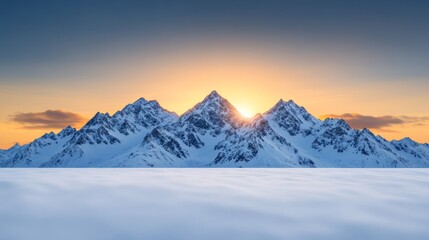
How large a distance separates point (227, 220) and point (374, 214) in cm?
526

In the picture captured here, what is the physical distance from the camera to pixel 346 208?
15602 millimetres

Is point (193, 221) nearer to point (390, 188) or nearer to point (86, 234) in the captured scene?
point (86, 234)

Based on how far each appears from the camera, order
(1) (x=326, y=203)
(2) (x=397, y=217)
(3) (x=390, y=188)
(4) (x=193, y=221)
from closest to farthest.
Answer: (4) (x=193, y=221) < (2) (x=397, y=217) < (1) (x=326, y=203) < (3) (x=390, y=188)

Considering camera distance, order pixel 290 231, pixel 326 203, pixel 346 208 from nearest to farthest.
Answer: pixel 290 231
pixel 346 208
pixel 326 203

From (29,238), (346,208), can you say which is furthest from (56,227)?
(346,208)

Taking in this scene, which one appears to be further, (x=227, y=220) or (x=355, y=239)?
(x=227, y=220)

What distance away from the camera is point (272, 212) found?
579 inches

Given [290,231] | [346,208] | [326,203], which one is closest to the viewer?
[290,231]

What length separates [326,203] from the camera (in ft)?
55.2

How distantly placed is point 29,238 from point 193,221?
15.5ft

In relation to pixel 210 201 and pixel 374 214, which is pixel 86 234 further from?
pixel 374 214

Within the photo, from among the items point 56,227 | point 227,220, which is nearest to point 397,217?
point 227,220

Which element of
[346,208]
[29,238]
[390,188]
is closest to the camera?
[29,238]

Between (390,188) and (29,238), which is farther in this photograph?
(390,188)
